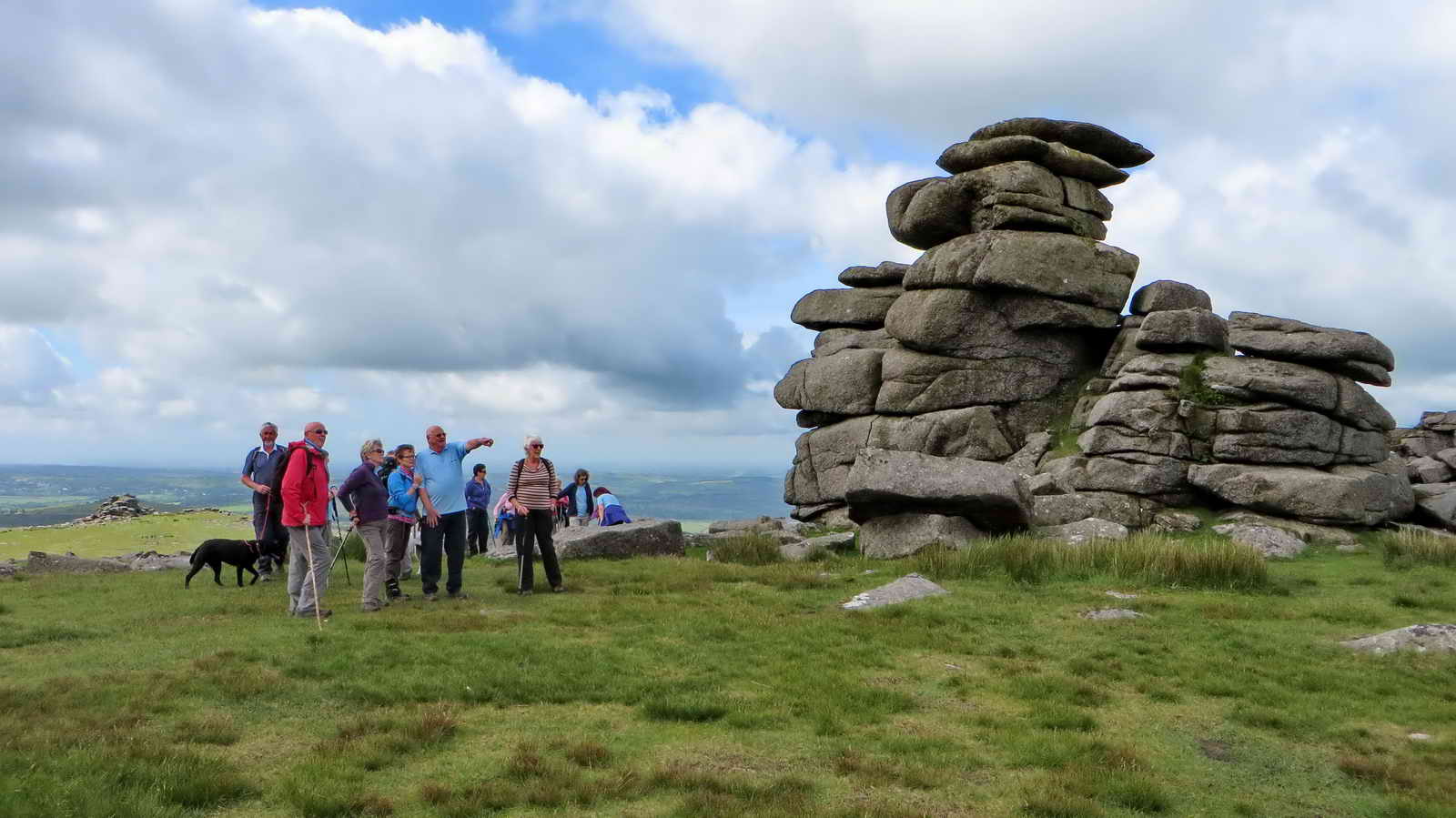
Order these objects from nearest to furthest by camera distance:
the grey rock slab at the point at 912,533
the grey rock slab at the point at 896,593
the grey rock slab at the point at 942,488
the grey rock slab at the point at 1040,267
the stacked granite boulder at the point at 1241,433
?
1. the grey rock slab at the point at 896,593
2. the grey rock slab at the point at 942,488
3. the grey rock slab at the point at 912,533
4. the stacked granite boulder at the point at 1241,433
5. the grey rock slab at the point at 1040,267

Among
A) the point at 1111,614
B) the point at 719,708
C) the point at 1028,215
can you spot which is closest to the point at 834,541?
the point at 1111,614

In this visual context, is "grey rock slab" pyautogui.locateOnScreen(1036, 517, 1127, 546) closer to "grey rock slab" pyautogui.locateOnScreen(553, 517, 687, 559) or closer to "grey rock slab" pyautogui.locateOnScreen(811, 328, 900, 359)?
"grey rock slab" pyautogui.locateOnScreen(553, 517, 687, 559)

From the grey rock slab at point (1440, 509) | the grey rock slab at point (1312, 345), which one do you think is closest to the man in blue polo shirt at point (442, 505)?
the grey rock slab at point (1312, 345)

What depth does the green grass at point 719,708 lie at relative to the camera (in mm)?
7656

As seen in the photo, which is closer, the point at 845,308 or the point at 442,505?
the point at 442,505

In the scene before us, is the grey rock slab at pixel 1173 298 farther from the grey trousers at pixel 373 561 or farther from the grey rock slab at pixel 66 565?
the grey rock slab at pixel 66 565

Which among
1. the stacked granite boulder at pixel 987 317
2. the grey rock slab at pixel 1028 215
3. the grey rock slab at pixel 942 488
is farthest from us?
the grey rock slab at pixel 1028 215

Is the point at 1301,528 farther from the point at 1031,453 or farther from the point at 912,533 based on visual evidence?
the point at 912,533

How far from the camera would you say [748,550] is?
24.6 meters

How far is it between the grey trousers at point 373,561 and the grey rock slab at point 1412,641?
1550cm

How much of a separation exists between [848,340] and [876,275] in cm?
423

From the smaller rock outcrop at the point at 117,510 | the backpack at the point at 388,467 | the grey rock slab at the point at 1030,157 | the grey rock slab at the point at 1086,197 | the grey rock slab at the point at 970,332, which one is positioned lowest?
the smaller rock outcrop at the point at 117,510

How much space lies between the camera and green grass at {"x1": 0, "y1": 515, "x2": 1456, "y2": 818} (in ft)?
25.1

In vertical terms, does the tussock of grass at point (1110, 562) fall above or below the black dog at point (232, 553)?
below
